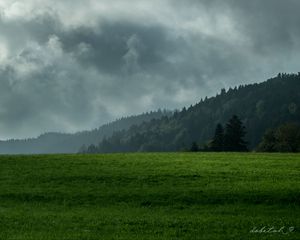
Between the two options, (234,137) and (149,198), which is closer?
(149,198)

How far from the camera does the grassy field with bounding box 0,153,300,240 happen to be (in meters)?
25.5

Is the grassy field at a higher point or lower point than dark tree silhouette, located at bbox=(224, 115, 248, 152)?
lower

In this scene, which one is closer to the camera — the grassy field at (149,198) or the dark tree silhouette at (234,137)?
the grassy field at (149,198)

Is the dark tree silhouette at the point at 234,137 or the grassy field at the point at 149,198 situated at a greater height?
the dark tree silhouette at the point at 234,137

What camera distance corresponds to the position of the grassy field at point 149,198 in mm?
25531

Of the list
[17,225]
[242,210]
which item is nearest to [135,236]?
[17,225]

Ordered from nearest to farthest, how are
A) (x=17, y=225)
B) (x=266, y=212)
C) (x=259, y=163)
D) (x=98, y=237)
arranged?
(x=98, y=237) → (x=17, y=225) → (x=266, y=212) → (x=259, y=163)

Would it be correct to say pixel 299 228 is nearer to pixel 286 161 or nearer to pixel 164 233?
pixel 164 233

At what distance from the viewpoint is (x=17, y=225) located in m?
27.2

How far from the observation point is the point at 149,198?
3656 centimetres

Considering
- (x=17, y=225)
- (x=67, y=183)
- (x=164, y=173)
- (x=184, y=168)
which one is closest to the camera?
(x=17, y=225)

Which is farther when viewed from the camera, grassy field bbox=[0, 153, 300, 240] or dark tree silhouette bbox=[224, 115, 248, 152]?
dark tree silhouette bbox=[224, 115, 248, 152]

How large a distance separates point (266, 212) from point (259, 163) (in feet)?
83.6

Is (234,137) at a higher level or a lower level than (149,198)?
higher
